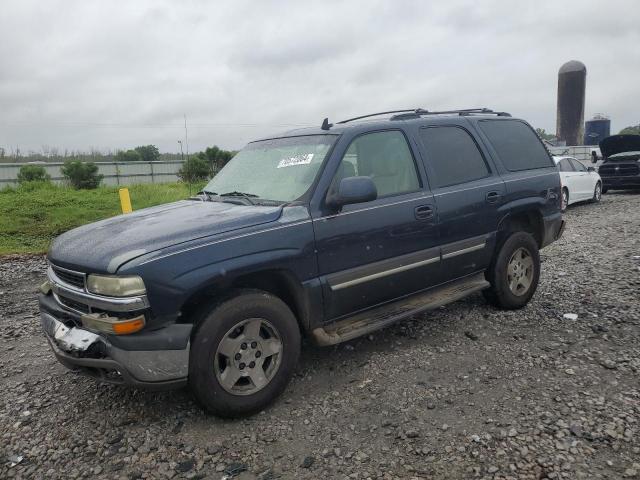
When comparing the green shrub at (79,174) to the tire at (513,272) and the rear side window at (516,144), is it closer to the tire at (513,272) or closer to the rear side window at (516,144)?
the rear side window at (516,144)

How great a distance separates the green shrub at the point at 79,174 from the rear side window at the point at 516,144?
16.9 metres

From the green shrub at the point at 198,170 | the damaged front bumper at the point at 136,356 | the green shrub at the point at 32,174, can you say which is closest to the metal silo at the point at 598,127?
the green shrub at the point at 198,170

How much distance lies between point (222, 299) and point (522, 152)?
3.68 metres

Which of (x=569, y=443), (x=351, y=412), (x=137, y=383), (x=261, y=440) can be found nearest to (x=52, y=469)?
(x=137, y=383)

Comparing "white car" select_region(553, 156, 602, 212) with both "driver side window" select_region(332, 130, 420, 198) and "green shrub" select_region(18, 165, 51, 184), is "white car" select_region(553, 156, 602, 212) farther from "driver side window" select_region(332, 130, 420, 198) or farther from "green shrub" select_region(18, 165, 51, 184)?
"green shrub" select_region(18, 165, 51, 184)

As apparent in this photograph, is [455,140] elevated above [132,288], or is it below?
above

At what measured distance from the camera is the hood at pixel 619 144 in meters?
15.6

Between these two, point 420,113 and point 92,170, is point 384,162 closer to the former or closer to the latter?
point 420,113

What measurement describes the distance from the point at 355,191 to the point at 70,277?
1.96 m

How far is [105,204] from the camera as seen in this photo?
13.2 m

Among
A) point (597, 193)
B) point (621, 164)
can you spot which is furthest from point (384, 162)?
point (621, 164)

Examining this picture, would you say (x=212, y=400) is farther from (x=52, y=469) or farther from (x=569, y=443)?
(x=569, y=443)

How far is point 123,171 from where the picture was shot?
24.3m

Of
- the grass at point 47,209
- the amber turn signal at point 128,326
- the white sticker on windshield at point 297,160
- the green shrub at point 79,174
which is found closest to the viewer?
the amber turn signal at point 128,326
